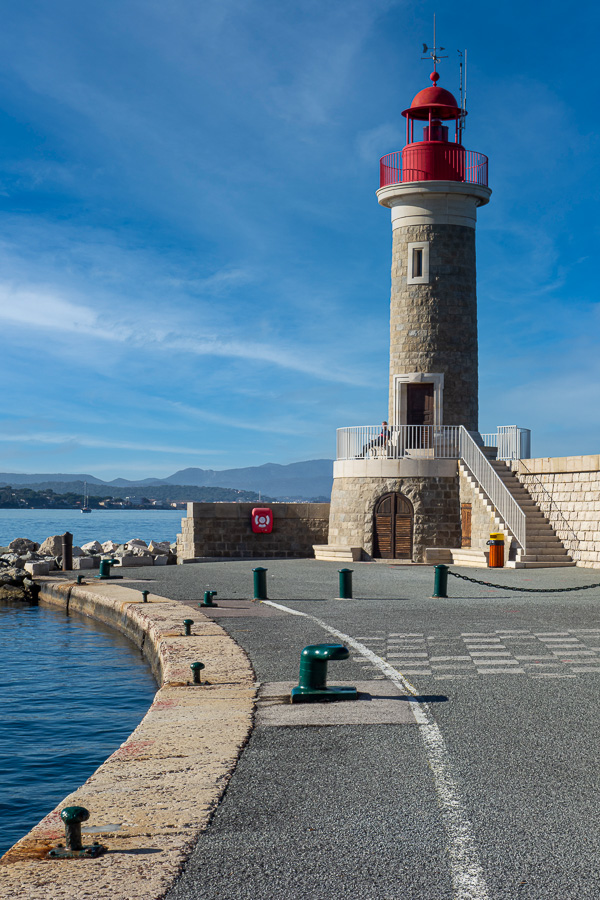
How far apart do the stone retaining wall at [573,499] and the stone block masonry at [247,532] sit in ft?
25.1

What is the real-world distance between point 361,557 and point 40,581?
935 centimetres

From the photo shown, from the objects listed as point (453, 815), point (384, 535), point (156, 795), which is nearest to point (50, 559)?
point (384, 535)

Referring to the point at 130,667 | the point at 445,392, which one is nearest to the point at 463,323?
the point at 445,392

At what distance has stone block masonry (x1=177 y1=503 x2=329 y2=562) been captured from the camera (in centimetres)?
2894

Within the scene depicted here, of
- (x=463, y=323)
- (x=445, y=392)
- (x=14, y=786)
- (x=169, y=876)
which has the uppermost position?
(x=463, y=323)

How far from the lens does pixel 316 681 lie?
26.6 ft

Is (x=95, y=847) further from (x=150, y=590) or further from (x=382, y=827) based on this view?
(x=150, y=590)

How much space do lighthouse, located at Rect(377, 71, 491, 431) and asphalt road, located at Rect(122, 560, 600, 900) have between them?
663 inches

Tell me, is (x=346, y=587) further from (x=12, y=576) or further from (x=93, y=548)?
(x=93, y=548)

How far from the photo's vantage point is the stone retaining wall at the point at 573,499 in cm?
2258

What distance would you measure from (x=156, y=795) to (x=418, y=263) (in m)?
24.5

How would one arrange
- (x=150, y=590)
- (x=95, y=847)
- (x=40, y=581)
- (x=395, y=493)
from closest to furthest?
(x=95, y=847), (x=150, y=590), (x=40, y=581), (x=395, y=493)

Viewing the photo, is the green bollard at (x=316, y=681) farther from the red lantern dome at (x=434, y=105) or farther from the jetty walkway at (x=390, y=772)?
the red lantern dome at (x=434, y=105)

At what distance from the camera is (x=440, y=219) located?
92.3 feet
